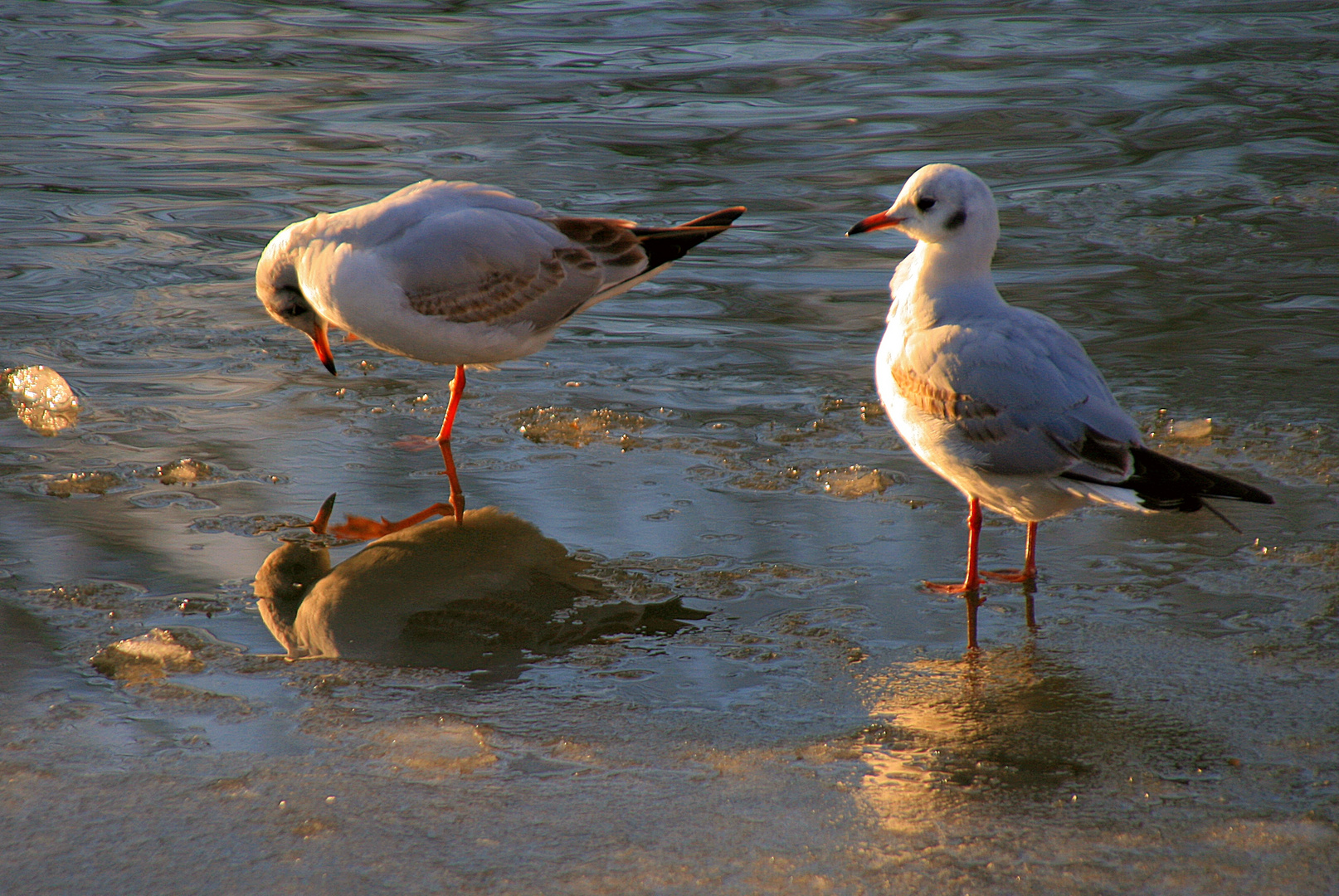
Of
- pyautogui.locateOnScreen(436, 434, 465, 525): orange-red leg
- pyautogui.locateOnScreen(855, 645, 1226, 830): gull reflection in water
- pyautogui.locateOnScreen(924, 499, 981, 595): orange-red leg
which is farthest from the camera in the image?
pyautogui.locateOnScreen(436, 434, 465, 525): orange-red leg

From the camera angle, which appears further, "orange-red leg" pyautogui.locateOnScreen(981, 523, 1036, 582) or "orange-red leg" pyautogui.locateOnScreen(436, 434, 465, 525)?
"orange-red leg" pyautogui.locateOnScreen(436, 434, 465, 525)

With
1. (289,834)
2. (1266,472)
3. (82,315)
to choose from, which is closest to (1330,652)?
(1266,472)

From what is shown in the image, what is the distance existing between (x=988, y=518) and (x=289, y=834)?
269 centimetres

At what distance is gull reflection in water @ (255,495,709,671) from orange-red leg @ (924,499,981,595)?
0.74 metres

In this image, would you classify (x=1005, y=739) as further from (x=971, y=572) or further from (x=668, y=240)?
(x=668, y=240)

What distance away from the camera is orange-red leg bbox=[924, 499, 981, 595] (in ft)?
13.4

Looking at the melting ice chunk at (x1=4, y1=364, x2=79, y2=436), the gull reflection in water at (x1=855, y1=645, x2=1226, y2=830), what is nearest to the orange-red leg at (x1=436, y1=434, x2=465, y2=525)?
the melting ice chunk at (x1=4, y1=364, x2=79, y2=436)

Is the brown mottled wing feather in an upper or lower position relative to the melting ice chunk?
upper

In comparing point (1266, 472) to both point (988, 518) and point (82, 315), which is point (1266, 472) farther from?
point (82, 315)

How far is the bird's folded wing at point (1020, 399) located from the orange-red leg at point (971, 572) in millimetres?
327

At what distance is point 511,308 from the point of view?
5566 mm

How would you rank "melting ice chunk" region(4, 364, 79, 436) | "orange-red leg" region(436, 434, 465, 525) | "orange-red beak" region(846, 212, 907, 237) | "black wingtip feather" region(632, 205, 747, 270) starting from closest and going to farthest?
"orange-red beak" region(846, 212, 907, 237), "orange-red leg" region(436, 434, 465, 525), "melting ice chunk" region(4, 364, 79, 436), "black wingtip feather" region(632, 205, 747, 270)

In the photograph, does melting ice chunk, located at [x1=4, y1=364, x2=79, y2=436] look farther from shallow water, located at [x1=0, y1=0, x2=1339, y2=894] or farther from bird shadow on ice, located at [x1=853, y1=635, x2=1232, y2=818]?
bird shadow on ice, located at [x1=853, y1=635, x2=1232, y2=818]

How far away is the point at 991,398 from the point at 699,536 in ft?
3.64
